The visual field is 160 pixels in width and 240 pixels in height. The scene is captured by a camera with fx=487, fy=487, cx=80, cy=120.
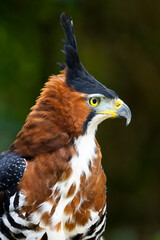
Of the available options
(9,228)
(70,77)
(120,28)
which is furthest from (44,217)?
(120,28)

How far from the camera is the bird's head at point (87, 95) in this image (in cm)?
326

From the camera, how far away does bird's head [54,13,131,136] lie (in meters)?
3.26

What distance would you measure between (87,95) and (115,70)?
3.65m

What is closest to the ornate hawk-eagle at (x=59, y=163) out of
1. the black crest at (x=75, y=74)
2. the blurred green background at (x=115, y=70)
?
the black crest at (x=75, y=74)

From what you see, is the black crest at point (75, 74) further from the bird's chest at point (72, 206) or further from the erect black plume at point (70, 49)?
the bird's chest at point (72, 206)

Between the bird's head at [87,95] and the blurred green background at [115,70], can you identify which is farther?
the blurred green background at [115,70]

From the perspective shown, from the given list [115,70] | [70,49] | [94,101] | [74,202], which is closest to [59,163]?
[74,202]

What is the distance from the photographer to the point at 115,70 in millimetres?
6844

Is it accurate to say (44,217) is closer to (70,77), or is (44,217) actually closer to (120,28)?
(70,77)

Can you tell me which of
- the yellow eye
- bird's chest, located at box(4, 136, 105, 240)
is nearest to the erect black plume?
the yellow eye

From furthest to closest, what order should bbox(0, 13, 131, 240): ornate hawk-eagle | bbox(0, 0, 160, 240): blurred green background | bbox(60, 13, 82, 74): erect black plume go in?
bbox(0, 0, 160, 240): blurred green background < bbox(60, 13, 82, 74): erect black plume < bbox(0, 13, 131, 240): ornate hawk-eagle

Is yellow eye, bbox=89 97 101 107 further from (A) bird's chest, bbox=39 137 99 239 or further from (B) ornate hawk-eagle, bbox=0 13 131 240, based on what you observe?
(A) bird's chest, bbox=39 137 99 239

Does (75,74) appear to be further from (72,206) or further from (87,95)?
(72,206)

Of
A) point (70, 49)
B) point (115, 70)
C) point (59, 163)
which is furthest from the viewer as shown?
point (115, 70)
